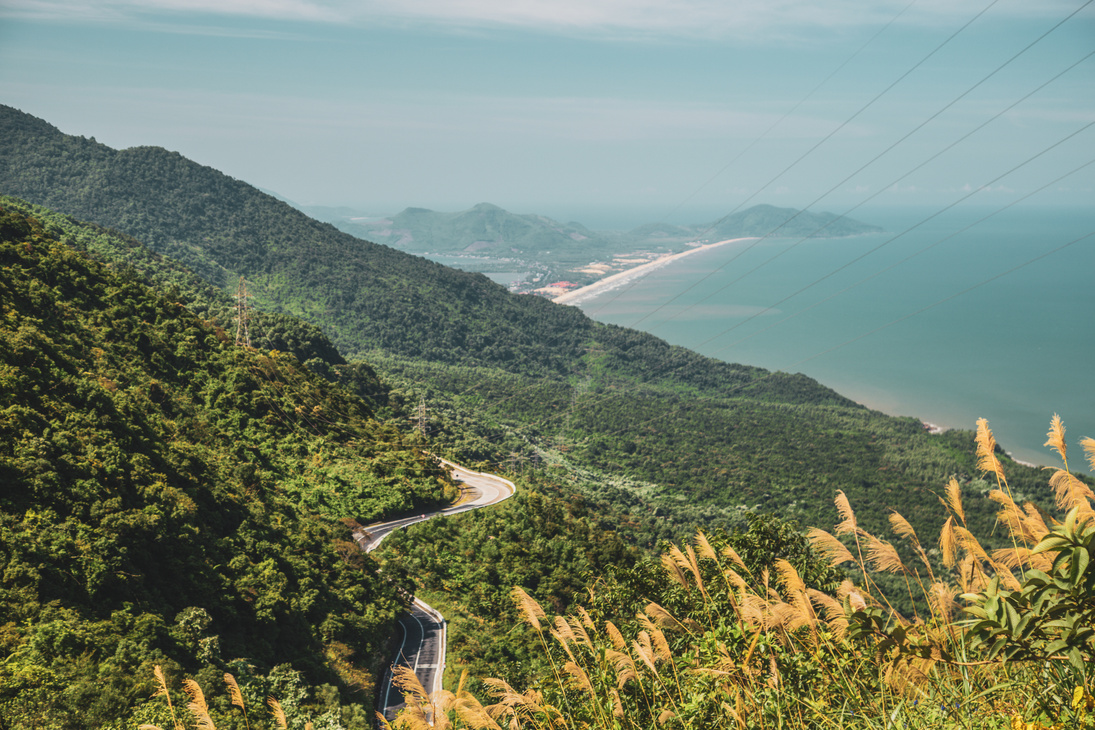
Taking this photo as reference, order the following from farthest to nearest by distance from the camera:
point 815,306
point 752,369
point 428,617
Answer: point 815,306, point 752,369, point 428,617

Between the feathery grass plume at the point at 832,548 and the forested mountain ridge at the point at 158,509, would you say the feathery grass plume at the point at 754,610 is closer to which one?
the feathery grass plume at the point at 832,548

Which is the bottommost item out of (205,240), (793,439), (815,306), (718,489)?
A: (718,489)

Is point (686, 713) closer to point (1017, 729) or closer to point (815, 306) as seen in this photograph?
point (1017, 729)

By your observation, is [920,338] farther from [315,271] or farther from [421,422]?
[421,422]

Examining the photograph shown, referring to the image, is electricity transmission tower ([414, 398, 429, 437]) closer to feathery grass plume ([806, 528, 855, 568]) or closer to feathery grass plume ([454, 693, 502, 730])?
feathery grass plume ([454, 693, 502, 730])

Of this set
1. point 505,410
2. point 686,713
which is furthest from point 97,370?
point 505,410

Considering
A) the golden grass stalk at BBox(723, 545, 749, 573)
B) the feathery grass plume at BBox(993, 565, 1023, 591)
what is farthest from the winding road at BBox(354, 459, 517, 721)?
the feathery grass plume at BBox(993, 565, 1023, 591)
